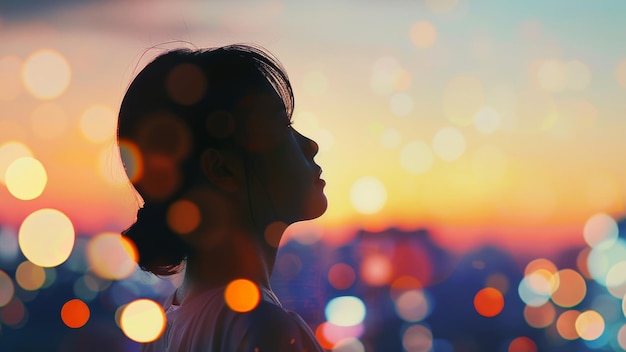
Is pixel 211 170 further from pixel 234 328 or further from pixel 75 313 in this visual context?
pixel 75 313

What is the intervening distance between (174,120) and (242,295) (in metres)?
0.43

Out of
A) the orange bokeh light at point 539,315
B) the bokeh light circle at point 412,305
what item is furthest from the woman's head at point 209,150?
the orange bokeh light at point 539,315

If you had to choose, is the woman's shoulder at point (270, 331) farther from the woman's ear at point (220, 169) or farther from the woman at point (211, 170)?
the woman's ear at point (220, 169)

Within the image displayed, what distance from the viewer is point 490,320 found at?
73.9m

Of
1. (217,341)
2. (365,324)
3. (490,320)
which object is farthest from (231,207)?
(490,320)

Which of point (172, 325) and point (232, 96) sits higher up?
point (232, 96)

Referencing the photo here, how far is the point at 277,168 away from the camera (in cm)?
158

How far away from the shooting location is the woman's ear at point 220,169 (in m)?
1.48

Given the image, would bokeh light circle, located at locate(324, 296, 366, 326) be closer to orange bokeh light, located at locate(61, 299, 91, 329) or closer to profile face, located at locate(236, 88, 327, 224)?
orange bokeh light, located at locate(61, 299, 91, 329)

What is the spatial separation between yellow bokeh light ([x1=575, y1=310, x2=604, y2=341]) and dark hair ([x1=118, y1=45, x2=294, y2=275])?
7683 centimetres

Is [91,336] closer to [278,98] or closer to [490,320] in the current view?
[490,320]

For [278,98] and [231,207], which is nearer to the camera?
[231,207]

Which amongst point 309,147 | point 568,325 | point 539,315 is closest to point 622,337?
point 568,325

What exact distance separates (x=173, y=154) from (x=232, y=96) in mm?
186
